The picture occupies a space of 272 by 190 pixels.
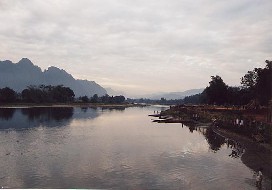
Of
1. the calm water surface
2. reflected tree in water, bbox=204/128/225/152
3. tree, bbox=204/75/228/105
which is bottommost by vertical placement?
the calm water surface

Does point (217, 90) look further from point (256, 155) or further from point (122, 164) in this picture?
point (122, 164)

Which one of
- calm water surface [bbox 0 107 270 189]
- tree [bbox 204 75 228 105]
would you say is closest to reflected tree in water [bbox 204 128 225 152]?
calm water surface [bbox 0 107 270 189]

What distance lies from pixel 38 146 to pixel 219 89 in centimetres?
10595

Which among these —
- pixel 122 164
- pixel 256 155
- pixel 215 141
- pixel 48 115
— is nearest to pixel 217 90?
pixel 48 115

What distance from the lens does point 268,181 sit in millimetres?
33875

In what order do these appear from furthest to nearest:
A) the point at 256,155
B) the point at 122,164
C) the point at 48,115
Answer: the point at 48,115
the point at 256,155
the point at 122,164

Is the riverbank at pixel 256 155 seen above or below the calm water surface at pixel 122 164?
above

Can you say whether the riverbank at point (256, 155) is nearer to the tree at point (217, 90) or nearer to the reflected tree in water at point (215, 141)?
the reflected tree in water at point (215, 141)

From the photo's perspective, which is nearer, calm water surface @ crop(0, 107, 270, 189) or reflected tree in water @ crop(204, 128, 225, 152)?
calm water surface @ crop(0, 107, 270, 189)

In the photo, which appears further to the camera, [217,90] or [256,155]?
[217,90]

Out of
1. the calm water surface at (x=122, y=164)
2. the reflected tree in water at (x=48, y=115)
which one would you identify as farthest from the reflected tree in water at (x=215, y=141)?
the reflected tree in water at (x=48, y=115)

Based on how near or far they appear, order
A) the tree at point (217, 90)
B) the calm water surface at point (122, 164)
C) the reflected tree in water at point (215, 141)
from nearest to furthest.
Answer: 1. the calm water surface at point (122, 164)
2. the reflected tree in water at point (215, 141)
3. the tree at point (217, 90)

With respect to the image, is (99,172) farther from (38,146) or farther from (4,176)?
(38,146)

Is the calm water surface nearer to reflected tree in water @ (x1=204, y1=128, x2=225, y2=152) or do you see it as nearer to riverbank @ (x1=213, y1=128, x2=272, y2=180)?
reflected tree in water @ (x1=204, y1=128, x2=225, y2=152)
